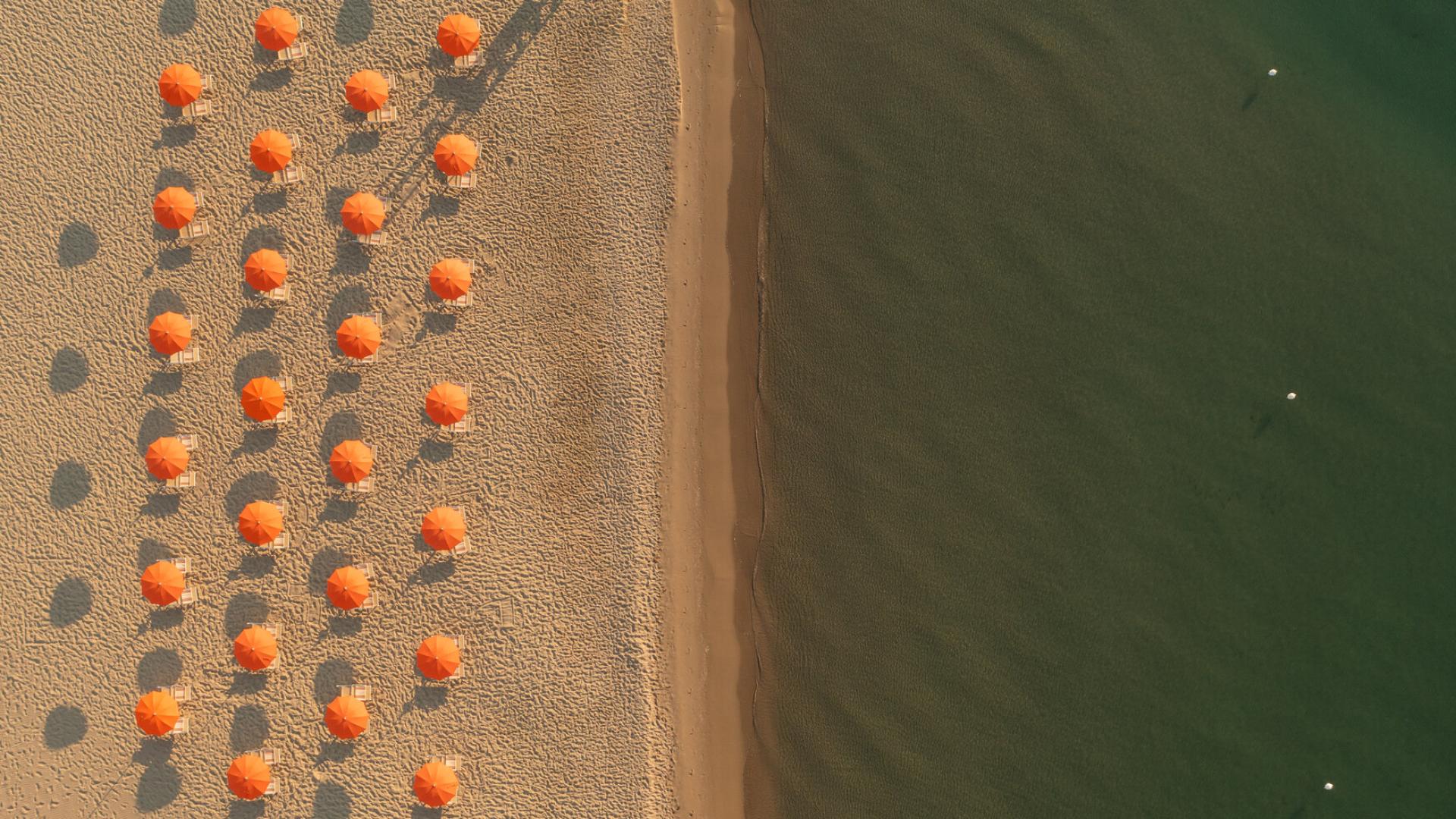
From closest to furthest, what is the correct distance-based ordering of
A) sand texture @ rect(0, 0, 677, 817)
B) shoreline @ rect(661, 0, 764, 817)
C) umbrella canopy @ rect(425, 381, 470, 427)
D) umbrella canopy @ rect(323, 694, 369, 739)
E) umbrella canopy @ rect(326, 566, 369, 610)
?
umbrella canopy @ rect(323, 694, 369, 739)
umbrella canopy @ rect(326, 566, 369, 610)
umbrella canopy @ rect(425, 381, 470, 427)
sand texture @ rect(0, 0, 677, 817)
shoreline @ rect(661, 0, 764, 817)

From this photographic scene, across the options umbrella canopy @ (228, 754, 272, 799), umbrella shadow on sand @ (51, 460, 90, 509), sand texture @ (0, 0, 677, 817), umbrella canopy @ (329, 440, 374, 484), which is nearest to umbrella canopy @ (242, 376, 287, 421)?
sand texture @ (0, 0, 677, 817)

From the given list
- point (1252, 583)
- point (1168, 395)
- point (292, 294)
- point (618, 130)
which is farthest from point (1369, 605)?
point (292, 294)

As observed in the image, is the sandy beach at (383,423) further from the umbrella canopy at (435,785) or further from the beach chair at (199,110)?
the umbrella canopy at (435,785)

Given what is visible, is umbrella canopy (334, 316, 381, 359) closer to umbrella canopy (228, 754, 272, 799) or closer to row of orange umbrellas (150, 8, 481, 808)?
row of orange umbrellas (150, 8, 481, 808)

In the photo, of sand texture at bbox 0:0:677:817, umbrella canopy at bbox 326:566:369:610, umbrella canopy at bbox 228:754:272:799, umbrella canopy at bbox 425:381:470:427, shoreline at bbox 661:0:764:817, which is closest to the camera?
umbrella canopy at bbox 228:754:272:799

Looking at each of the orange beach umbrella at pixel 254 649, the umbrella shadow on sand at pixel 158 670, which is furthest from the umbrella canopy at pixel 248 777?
the umbrella shadow on sand at pixel 158 670

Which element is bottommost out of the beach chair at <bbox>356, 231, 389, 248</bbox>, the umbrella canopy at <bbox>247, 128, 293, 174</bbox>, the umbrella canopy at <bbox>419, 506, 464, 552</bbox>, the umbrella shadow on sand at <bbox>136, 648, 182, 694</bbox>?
the umbrella shadow on sand at <bbox>136, 648, 182, 694</bbox>

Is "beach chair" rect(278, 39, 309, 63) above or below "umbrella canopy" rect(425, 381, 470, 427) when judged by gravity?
above
